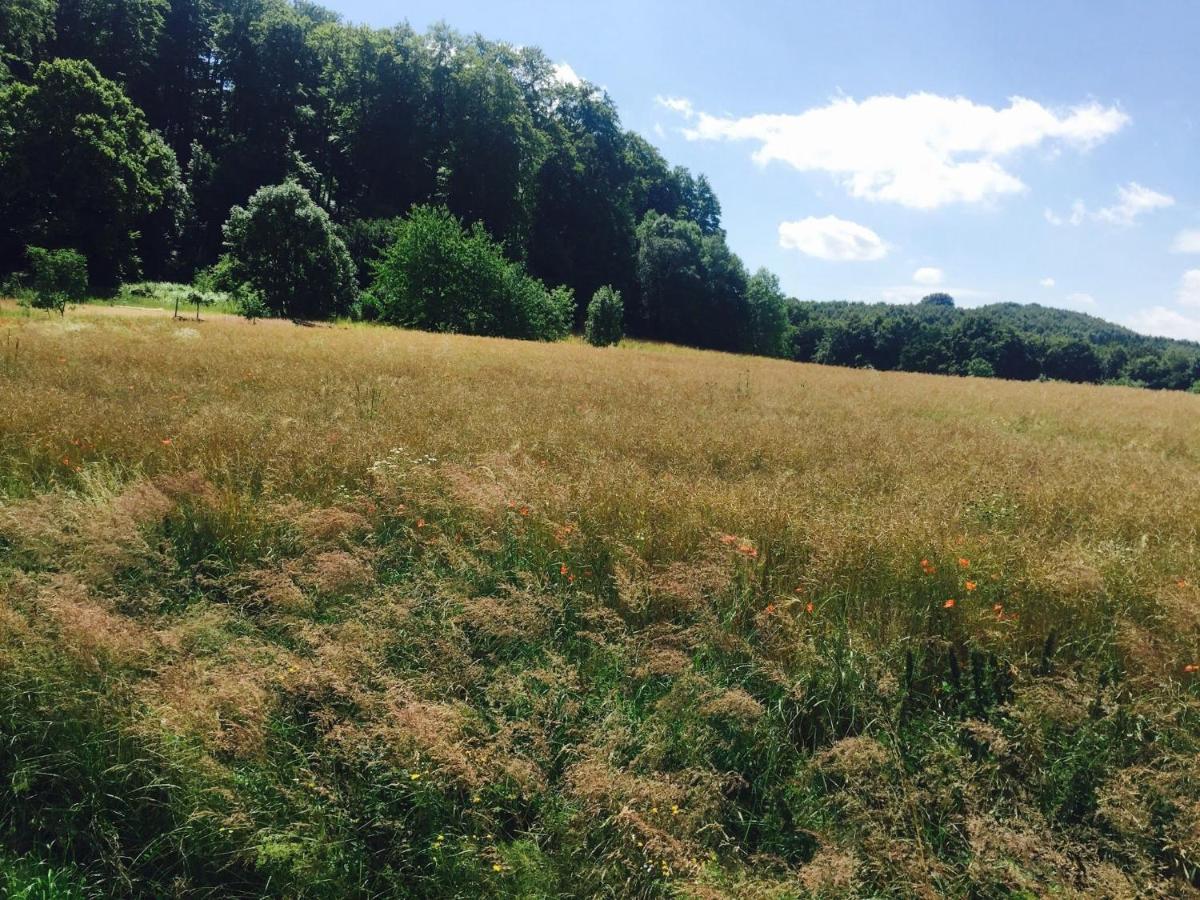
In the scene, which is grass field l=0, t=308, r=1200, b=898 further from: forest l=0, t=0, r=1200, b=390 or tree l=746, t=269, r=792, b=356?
tree l=746, t=269, r=792, b=356

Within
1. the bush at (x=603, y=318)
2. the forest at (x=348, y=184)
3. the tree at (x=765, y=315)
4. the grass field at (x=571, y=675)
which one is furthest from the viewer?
the tree at (x=765, y=315)

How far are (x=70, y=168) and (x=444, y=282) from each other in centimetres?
2225

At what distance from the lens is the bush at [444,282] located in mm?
31016

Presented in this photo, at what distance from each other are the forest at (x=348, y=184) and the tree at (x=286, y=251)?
0.10 meters

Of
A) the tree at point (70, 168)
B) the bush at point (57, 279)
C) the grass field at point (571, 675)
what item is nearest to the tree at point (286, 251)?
the bush at point (57, 279)

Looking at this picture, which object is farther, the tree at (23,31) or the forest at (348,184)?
the forest at (348,184)

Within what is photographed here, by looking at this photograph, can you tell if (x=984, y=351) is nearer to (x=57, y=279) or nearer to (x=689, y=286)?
(x=689, y=286)

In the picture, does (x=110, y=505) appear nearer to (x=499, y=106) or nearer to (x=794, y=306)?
(x=499, y=106)

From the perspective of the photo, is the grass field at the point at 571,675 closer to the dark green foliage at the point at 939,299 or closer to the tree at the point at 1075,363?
the tree at the point at 1075,363

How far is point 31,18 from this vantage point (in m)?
30.9

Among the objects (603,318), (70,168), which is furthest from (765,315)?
(70,168)

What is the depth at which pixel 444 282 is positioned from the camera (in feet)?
103

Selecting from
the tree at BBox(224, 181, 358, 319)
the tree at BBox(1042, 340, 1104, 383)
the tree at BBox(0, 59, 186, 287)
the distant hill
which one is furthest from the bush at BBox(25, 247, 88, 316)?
the tree at BBox(1042, 340, 1104, 383)

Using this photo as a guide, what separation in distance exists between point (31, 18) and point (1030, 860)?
4708 cm
